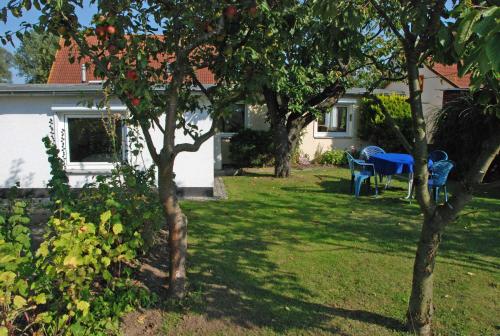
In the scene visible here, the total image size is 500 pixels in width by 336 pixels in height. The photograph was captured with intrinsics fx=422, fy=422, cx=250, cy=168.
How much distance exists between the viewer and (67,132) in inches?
372

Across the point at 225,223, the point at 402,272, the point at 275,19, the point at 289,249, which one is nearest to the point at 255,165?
the point at 225,223

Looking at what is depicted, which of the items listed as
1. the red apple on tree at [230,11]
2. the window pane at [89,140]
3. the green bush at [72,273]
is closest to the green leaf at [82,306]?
the green bush at [72,273]

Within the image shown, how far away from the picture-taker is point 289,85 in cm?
1112

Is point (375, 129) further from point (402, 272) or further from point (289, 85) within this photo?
point (402, 272)

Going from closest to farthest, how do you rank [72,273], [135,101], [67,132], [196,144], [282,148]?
[72,273], [135,101], [196,144], [67,132], [282,148]

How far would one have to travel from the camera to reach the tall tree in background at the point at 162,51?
315 centimetres

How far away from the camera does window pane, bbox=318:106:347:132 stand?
17.8 m

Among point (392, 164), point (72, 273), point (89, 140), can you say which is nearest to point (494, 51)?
point (72, 273)

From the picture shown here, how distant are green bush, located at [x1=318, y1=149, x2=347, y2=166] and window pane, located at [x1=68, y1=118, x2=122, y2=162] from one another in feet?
30.3

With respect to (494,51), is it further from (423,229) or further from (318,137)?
(318,137)

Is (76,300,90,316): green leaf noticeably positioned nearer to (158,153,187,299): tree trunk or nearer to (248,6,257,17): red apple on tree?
(158,153,187,299): tree trunk

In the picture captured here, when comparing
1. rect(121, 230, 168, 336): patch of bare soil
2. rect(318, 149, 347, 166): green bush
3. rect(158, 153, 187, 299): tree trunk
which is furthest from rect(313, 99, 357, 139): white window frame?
rect(158, 153, 187, 299): tree trunk

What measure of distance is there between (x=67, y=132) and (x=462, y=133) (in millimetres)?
10701

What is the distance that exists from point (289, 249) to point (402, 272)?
1.53 m
